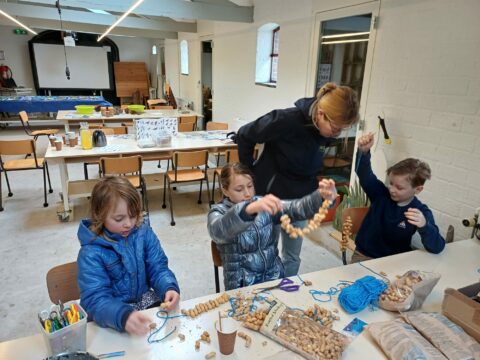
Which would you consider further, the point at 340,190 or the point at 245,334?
the point at 340,190

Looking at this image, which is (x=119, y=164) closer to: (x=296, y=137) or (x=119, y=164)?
(x=119, y=164)

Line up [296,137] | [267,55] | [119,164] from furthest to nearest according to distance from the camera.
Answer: [267,55] → [119,164] → [296,137]

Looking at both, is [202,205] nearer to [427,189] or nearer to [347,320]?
[427,189]

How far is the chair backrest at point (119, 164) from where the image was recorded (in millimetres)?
3582

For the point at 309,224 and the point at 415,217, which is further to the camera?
the point at 415,217

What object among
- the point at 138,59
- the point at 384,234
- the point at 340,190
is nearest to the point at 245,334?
the point at 384,234

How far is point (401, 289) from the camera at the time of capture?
1385mm

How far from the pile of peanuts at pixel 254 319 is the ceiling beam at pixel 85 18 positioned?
7.48 m

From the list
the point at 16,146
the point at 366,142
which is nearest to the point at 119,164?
the point at 16,146

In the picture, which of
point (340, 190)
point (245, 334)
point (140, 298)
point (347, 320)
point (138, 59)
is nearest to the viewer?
point (245, 334)

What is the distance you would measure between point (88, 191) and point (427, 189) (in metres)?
3.51

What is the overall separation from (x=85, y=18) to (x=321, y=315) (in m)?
8.36

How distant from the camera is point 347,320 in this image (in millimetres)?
1319

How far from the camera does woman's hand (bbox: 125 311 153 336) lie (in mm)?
1168
